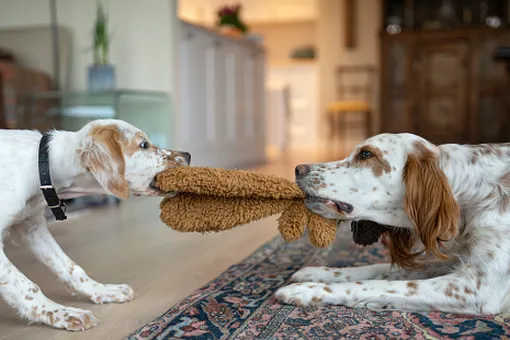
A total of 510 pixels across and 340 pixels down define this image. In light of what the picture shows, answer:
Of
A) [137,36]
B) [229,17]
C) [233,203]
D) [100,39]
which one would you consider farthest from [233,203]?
[229,17]

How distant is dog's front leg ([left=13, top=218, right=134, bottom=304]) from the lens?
191 cm

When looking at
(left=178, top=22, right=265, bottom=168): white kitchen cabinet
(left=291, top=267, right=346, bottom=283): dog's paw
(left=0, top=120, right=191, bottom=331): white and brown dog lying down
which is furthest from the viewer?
(left=178, top=22, right=265, bottom=168): white kitchen cabinet

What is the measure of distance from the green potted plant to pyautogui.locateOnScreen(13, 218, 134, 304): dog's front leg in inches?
106

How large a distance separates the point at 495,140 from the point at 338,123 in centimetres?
250

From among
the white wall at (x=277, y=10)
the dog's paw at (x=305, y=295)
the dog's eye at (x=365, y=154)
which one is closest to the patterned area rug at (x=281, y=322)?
the dog's paw at (x=305, y=295)

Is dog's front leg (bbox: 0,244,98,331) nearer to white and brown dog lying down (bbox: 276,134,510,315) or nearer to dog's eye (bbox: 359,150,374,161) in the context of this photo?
white and brown dog lying down (bbox: 276,134,510,315)

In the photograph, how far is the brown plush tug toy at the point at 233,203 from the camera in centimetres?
182

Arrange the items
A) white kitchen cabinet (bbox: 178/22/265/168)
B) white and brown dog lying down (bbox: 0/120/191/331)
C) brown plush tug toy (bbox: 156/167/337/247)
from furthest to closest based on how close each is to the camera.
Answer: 1. white kitchen cabinet (bbox: 178/22/265/168)
2. brown plush tug toy (bbox: 156/167/337/247)
3. white and brown dog lying down (bbox: 0/120/191/331)

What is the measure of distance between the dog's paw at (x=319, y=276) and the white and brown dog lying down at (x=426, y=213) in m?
0.19

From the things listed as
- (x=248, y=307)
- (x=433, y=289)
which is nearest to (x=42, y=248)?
(x=248, y=307)

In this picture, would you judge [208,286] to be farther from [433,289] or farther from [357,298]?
[433,289]

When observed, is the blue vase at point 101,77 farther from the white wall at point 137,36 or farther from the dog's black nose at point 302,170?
the dog's black nose at point 302,170

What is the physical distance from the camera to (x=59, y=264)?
6.29ft

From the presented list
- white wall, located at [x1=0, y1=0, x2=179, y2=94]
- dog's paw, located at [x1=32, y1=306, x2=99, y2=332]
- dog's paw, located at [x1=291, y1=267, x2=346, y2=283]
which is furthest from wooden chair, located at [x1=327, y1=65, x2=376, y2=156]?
dog's paw, located at [x1=32, y1=306, x2=99, y2=332]
